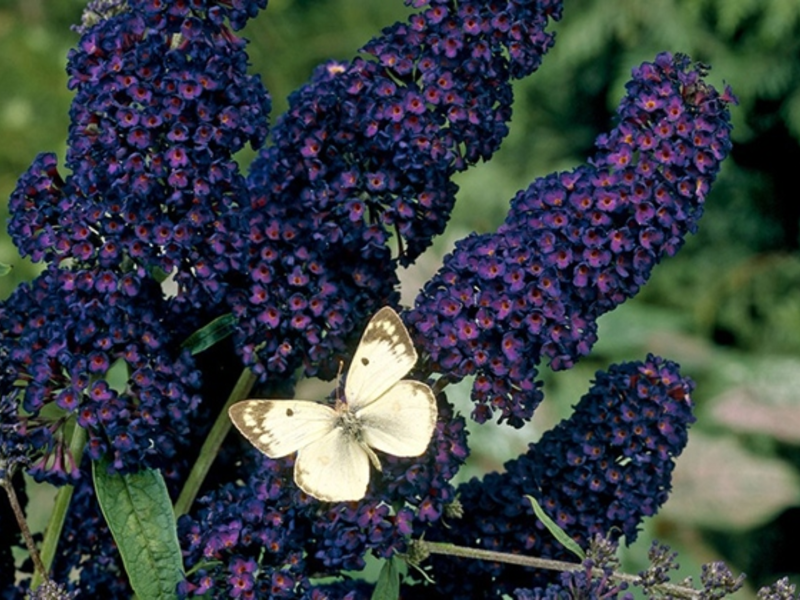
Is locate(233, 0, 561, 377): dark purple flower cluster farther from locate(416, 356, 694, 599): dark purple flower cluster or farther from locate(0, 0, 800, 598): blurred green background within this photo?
locate(0, 0, 800, 598): blurred green background

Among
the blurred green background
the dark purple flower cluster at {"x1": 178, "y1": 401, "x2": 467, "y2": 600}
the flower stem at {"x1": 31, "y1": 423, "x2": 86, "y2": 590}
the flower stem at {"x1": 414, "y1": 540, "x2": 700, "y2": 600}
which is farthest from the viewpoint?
the blurred green background

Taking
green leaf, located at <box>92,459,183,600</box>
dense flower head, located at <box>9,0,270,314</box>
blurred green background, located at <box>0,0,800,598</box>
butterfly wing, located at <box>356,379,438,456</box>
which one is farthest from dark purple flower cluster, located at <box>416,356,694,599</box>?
blurred green background, located at <box>0,0,800,598</box>

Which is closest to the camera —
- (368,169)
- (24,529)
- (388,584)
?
(24,529)

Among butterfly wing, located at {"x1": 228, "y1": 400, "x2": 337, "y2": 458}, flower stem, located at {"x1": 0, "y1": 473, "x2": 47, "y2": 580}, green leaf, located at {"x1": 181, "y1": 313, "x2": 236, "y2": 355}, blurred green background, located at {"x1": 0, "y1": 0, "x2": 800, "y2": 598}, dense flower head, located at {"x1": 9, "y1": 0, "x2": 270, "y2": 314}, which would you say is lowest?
flower stem, located at {"x1": 0, "y1": 473, "x2": 47, "y2": 580}

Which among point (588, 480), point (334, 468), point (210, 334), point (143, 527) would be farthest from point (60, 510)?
point (588, 480)

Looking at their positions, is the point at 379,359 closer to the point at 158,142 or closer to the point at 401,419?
the point at 401,419

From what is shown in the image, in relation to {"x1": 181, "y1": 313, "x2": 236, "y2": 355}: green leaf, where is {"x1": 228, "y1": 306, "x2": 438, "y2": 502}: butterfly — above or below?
below

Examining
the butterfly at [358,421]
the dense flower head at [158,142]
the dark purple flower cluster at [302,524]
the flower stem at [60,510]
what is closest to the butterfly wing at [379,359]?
the butterfly at [358,421]
